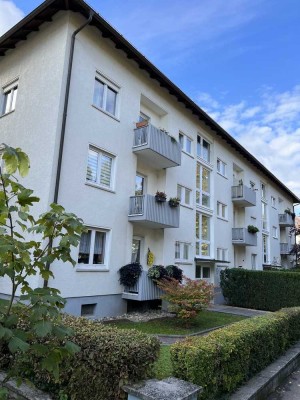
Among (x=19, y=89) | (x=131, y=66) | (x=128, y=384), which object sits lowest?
(x=128, y=384)

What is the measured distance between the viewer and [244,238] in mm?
21641

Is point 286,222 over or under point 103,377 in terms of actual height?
over

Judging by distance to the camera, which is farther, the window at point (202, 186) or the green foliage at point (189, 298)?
the window at point (202, 186)

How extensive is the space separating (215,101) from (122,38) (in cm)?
747

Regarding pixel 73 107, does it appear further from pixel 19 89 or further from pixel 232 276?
pixel 232 276

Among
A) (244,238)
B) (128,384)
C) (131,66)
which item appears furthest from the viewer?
(244,238)

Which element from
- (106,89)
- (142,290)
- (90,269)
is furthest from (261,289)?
(106,89)

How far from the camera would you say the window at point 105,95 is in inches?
508

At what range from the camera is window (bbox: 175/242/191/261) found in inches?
648

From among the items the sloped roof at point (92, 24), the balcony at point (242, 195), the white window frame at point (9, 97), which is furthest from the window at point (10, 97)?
the balcony at point (242, 195)

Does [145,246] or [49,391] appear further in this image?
[145,246]

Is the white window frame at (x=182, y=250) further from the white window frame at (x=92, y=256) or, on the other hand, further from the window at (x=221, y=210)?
the white window frame at (x=92, y=256)

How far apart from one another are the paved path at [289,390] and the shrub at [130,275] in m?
6.78

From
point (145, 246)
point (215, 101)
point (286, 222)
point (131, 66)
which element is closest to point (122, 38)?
point (131, 66)
